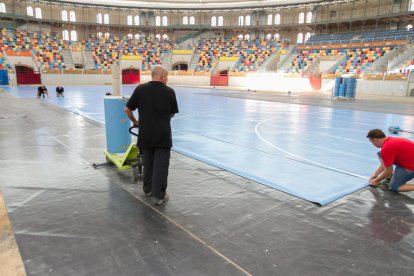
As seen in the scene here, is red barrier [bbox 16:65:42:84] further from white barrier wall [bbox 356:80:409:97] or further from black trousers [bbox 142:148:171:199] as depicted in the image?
black trousers [bbox 142:148:171:199]

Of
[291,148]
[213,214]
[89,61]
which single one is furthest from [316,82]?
[213,214]

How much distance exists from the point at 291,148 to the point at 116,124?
14.0 feet

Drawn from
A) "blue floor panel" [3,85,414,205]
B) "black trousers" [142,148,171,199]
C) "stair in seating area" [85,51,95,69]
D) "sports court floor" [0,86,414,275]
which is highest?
"stair in seating area" [85,51,95,69]

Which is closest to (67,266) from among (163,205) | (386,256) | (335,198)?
(163,205)

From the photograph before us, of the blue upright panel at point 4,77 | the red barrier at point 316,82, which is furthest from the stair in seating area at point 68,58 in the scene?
the red barrier at point 316,82

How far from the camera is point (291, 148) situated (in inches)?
313

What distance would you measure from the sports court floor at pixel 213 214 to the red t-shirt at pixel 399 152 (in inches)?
22.3

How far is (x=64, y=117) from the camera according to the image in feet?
40.9

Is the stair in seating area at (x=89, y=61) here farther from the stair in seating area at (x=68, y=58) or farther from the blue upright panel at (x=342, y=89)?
the blue upright panel at (x=342, y=89)

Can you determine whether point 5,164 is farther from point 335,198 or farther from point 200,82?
point 200,82

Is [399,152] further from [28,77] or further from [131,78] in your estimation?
[131,78]

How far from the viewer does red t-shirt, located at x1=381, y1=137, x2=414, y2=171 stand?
15.9ft

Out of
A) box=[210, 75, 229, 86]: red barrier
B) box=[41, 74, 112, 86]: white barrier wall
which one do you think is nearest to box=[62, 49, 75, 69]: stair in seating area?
box=[41, 74, 112, 86]: white barrier wall

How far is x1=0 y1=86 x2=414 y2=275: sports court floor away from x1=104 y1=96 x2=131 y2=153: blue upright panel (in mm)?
532
